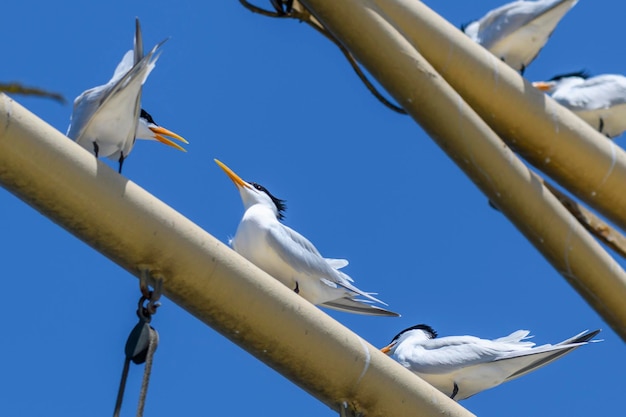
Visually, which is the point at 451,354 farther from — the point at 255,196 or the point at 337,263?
the point at 255,196

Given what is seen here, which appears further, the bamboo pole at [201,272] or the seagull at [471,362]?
the seagull at [471,362]

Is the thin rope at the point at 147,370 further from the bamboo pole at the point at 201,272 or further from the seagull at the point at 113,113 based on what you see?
the seagull at the point at 113,113

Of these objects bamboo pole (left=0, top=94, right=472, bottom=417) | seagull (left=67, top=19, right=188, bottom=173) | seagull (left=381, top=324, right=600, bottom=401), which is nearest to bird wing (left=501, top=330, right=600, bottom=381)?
seagull (left=381, top=324, right=600, bottom=401)

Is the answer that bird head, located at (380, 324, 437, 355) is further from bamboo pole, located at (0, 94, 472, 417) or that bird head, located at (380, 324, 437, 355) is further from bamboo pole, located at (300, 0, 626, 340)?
bamboo pole, located at (0, 94, 472, 417)

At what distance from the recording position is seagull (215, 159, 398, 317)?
5.44m

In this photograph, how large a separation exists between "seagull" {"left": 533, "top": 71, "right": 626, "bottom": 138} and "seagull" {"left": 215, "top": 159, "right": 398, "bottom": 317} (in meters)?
1.74

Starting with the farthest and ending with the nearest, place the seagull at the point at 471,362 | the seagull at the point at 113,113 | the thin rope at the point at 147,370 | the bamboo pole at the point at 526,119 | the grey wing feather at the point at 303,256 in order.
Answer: the seagull at the point at 471,362 → the grey wing feather at the point at 303,256 → the bamboo pole at the point at 526,119 → the seagull at the point at 113,113 → the thin rope at the point at 147,370

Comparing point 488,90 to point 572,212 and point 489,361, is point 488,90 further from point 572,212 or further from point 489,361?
point 489,361

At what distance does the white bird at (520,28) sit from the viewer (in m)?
6.37

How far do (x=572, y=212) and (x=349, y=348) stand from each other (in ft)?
4.57

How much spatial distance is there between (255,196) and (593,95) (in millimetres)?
1916

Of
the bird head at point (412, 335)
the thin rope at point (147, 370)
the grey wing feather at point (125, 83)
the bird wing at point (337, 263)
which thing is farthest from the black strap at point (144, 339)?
the bird head at point (412, 335)

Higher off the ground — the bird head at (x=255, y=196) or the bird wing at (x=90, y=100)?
the bird head at (x=255, y=196)

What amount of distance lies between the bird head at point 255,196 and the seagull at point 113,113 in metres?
1.44
